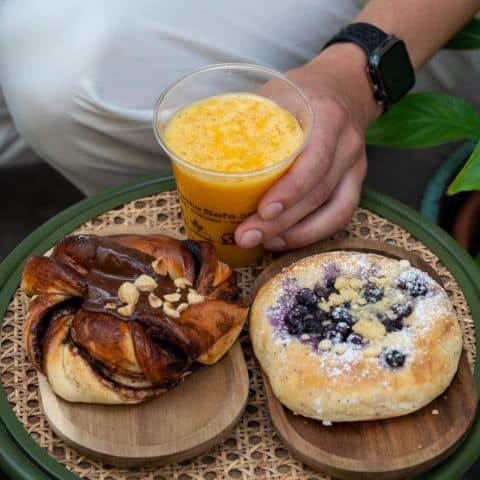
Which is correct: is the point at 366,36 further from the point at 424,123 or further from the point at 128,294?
the point at 128,294

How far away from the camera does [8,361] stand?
1.12m

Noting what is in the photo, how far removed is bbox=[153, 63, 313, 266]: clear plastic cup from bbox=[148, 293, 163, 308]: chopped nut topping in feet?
0.58

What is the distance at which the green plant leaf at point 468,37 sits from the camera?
149 cm

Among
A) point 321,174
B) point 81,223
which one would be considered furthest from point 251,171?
point 81,223

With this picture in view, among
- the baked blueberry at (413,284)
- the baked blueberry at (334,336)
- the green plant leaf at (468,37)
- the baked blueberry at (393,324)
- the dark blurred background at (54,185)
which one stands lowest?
the dark blurred background at (54,185)

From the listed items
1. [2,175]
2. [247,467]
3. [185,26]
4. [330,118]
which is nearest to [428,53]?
[330,118]

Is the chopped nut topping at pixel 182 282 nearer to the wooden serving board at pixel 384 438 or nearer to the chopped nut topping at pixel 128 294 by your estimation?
the chopped nut topping at pixel 128 294

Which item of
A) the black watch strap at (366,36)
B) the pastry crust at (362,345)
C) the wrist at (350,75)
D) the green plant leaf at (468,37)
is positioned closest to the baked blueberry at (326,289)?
the pastry crust at (362,345)

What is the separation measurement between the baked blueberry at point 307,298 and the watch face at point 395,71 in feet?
1.54

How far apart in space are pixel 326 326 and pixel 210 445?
21 centimetres

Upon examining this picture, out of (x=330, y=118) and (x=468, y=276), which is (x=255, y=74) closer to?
(x=330, y=118)

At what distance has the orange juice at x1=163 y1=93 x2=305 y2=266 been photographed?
43.5 inches

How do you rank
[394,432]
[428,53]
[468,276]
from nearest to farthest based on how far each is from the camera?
Result: [394,432], [468,276], [428,53]

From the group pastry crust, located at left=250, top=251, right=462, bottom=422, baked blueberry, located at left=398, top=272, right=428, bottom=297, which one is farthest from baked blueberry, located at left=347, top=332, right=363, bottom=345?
baked blueberry, located at left=398, top=272, right=428, bottom=297
